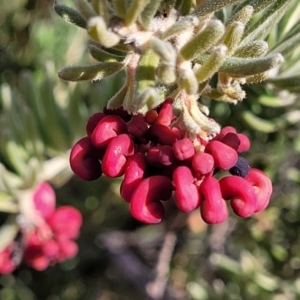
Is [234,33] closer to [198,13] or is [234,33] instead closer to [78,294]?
[198,13]

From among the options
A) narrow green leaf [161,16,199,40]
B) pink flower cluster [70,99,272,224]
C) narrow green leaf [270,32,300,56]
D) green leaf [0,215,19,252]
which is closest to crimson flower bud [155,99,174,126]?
pink flower cluster [70,99,272,224]

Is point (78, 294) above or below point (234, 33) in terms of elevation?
below

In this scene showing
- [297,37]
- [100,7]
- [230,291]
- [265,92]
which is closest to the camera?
[100,7]

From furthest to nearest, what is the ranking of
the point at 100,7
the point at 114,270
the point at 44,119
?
the point at 114,270
the point at 44,119
the point at 100,7

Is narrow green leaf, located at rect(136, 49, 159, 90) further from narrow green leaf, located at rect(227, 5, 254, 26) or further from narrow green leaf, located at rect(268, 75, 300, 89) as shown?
narrow green leaf, located at rect(268, 75, 300, 89)

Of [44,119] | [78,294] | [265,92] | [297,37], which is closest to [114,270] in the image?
[78,294]

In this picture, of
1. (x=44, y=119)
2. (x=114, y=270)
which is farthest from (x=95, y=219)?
(x=44, y=119)

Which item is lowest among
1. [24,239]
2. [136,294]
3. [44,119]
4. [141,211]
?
[136,294]

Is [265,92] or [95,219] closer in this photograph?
[265,92]
